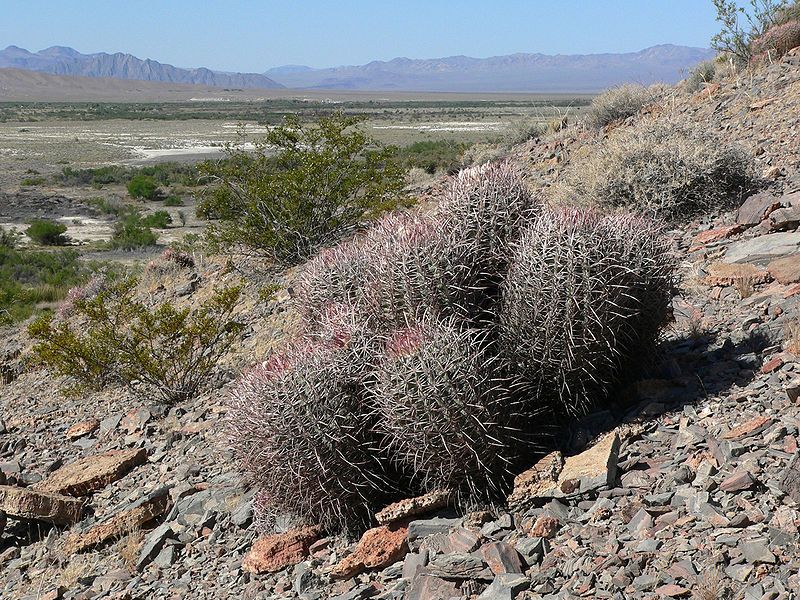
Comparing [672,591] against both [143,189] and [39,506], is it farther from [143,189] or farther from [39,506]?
[143,189]

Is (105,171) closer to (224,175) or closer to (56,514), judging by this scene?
(224,175)

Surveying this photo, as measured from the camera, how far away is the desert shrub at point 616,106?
1432 centimetres

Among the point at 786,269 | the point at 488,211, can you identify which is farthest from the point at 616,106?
the point at 488,211

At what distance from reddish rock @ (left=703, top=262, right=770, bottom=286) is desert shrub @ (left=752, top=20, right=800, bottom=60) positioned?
8.61m

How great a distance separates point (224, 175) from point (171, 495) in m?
6.70

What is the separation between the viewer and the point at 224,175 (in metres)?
11.6

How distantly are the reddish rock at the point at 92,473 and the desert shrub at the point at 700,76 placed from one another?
→ 38.2 feet

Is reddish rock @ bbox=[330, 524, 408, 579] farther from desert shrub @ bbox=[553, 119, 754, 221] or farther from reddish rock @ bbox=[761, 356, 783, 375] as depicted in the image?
desert shrub @ bbox=[553, 119, 754, 221]

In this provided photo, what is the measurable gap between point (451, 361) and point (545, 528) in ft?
3.14

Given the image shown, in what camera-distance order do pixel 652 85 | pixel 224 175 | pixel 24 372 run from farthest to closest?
pixel 652 85 < pixel 224 175 < pixel 24 372

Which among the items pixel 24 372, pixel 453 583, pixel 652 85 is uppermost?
pixel 652 85

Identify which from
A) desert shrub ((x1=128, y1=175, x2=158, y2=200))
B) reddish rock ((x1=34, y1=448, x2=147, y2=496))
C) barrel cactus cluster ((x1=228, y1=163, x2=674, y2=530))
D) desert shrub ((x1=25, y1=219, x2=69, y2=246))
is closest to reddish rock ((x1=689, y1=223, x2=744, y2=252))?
barrel cactus cluster ((x1=228, y1=163, x2=674, y2=530))

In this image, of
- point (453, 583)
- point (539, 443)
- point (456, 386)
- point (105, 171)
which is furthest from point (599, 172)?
point (105, 171)

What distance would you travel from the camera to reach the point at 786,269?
6.22 metres
